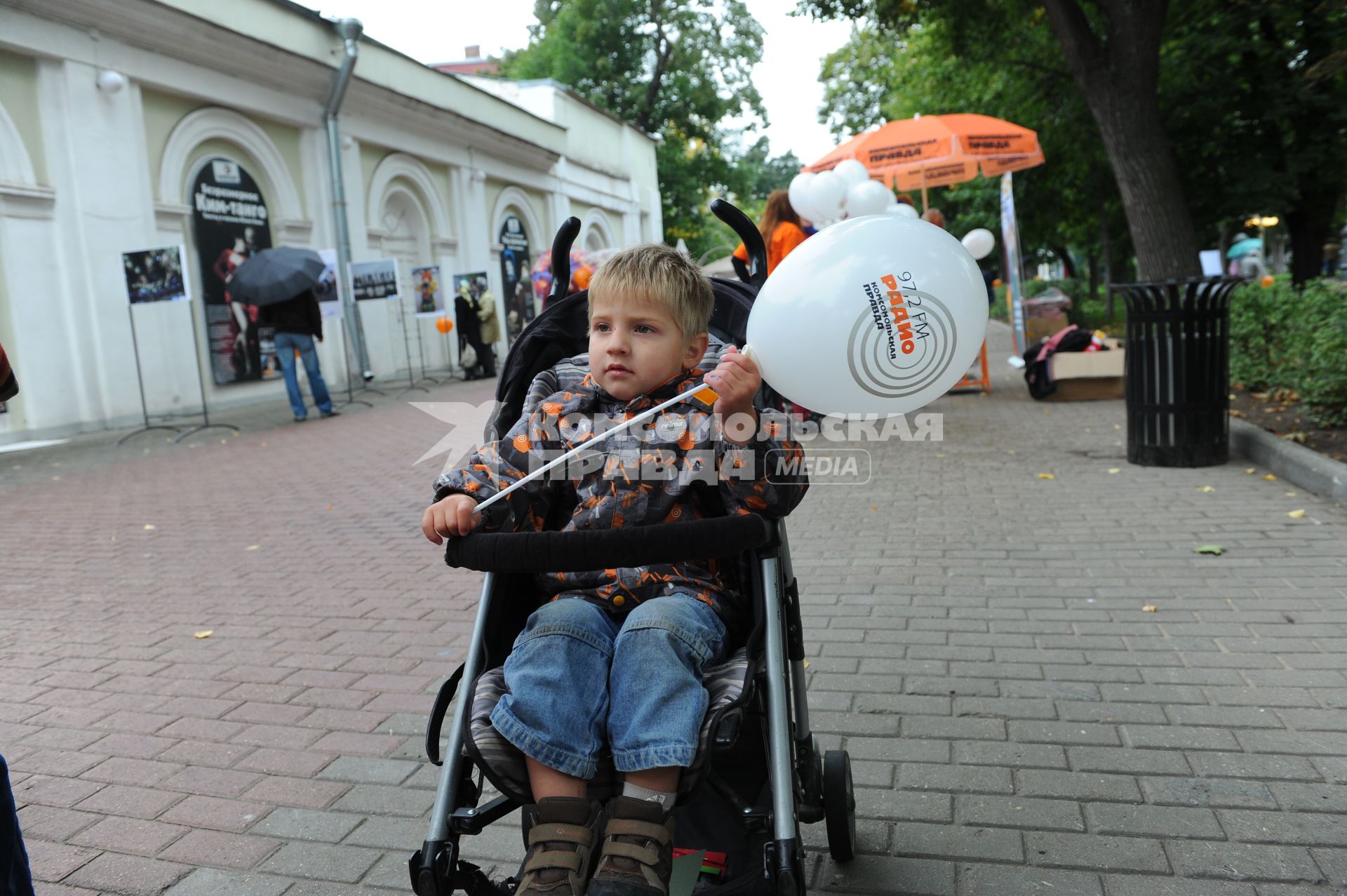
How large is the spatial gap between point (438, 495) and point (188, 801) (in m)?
1.53

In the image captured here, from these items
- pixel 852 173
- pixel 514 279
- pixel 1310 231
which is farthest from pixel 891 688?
pixel 514 279

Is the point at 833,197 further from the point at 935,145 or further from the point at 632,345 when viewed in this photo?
the point at 632,345

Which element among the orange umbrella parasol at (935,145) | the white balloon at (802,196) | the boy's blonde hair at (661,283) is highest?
the orange umbrella parasol at (935,145)

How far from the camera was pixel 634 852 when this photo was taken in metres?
1.76

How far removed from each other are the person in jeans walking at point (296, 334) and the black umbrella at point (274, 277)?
15 centimetres

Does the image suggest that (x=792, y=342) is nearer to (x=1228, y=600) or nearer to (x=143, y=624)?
(x=1228, y=600)

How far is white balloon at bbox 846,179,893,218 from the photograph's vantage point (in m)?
9.21

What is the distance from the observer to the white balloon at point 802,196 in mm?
9328

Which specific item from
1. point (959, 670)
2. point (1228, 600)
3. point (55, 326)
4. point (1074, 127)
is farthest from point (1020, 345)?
point (55, 326)

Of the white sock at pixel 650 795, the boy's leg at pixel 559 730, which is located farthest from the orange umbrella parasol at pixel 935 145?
the white sock at pixel 650 795

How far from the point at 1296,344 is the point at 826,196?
13.4ft

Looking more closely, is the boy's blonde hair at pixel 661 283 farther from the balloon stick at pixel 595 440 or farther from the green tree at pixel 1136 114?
the green tree at pixel 1136 114

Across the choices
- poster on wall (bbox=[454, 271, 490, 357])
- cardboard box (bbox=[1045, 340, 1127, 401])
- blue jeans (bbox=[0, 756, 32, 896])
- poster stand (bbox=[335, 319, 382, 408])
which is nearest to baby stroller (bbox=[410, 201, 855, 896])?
blue jeans (bbox=[0, 756, 32, 896])

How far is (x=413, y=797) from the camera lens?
2959 mm
